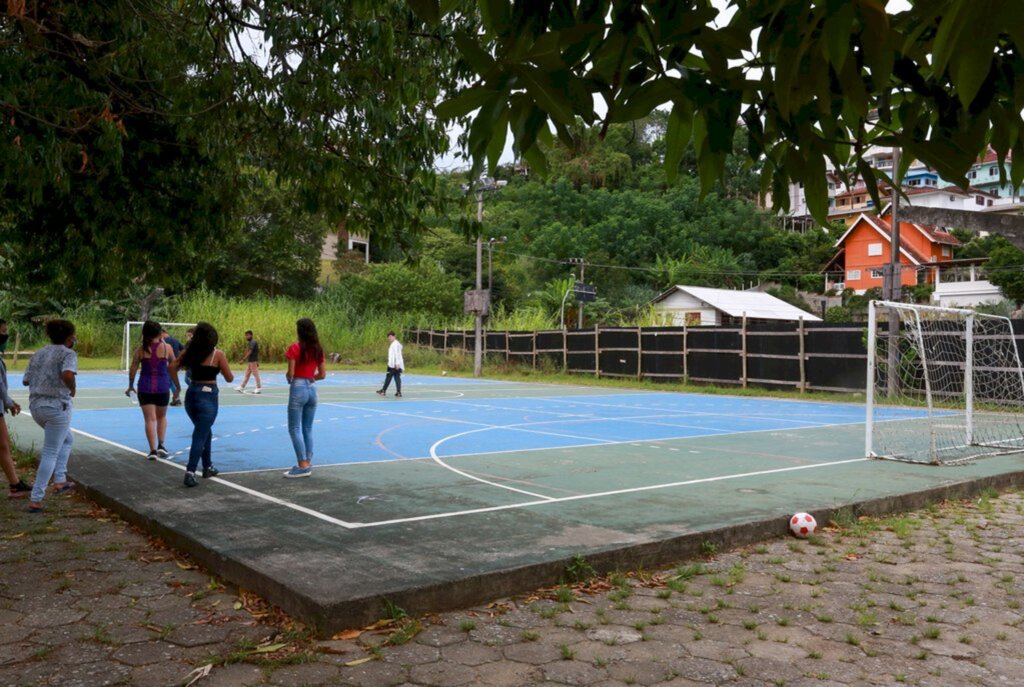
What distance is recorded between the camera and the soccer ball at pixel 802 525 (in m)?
7.30

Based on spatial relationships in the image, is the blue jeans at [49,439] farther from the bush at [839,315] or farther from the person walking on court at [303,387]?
the bush at [839,315]

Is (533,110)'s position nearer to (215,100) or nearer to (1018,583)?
(1018,583)

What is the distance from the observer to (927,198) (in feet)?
242

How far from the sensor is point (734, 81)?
7.07 ft

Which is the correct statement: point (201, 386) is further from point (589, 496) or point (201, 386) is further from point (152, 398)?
point (589, 496)

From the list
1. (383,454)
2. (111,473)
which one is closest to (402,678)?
(111,473)

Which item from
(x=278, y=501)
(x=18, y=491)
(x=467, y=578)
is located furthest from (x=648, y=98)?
(x=18, y=491)

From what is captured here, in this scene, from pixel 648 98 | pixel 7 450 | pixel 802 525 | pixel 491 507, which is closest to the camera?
pixel 648 98

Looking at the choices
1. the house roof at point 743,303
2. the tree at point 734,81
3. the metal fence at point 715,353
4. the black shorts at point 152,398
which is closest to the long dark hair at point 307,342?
the black shorts at point 152,398

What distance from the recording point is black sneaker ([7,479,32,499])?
8562 mm

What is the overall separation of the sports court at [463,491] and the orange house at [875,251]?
4121 cm

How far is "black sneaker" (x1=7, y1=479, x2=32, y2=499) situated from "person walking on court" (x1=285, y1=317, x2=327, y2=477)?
2.50m

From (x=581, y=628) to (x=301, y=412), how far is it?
5367mm

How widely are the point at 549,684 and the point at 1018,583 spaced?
146 inches
